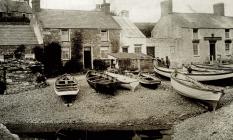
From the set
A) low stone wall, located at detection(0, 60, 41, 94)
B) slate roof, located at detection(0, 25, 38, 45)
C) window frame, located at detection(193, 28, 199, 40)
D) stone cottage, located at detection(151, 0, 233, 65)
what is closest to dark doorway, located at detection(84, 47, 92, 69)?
slate roof, located at detection(0, 25, 38, 45)

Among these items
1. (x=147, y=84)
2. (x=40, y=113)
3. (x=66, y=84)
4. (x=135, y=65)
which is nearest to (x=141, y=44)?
(x=135, y=65)

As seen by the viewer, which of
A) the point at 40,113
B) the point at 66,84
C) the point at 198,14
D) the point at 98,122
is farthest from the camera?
the point at 198,14

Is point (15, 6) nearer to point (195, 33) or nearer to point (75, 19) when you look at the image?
point (75, 19)

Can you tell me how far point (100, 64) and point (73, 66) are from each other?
3.11 metres

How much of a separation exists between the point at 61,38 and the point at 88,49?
3278mm

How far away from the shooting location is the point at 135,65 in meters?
34.6

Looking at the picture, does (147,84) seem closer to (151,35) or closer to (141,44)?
(141,44)

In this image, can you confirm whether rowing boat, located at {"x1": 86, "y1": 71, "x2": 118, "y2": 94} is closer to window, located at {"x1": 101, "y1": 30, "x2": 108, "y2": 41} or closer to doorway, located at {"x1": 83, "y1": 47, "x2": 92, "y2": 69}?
doorway, located at {"x1": 83, "y1": 47, "x2": 92, "y2": 69}

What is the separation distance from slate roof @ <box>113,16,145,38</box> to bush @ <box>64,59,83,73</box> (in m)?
7.00

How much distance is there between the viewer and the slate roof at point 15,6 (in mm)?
52341

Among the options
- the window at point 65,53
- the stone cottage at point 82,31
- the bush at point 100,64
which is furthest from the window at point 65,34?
the bush at point 100,64

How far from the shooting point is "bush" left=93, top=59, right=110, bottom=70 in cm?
3619

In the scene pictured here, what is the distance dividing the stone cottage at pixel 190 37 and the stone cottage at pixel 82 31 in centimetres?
575

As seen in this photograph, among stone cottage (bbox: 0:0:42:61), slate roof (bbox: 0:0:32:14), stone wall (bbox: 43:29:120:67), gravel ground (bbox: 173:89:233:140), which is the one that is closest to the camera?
gravel ground (bbox: 173:89:233:140)
